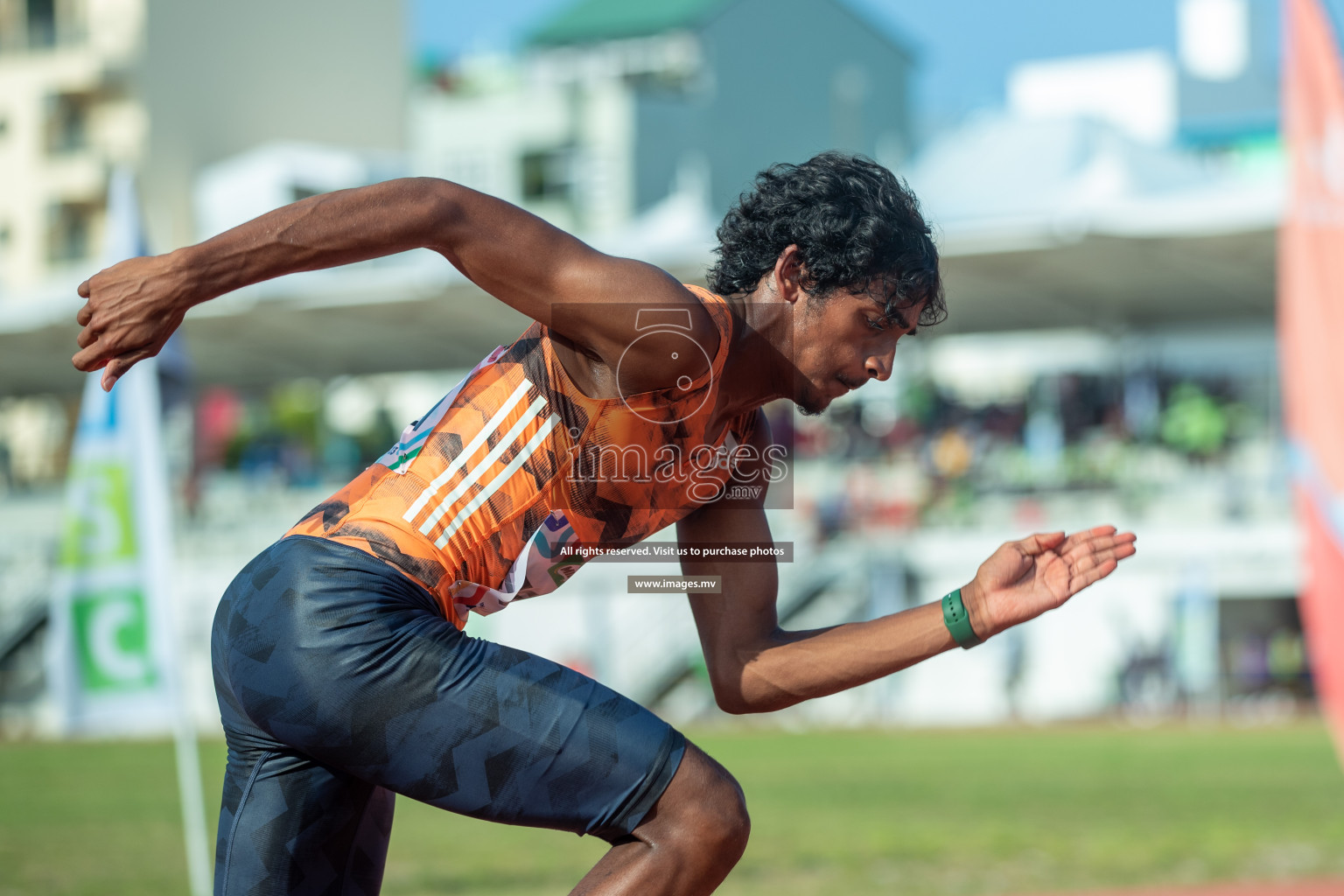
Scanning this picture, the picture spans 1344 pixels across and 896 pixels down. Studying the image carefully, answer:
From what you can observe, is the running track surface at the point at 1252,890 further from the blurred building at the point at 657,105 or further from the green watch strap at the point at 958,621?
the blurred building at the point at 657,105

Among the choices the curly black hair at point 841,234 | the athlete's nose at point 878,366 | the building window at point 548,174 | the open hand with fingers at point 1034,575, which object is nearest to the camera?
the curly black hair at point 841,234

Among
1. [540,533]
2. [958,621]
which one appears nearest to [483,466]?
[540,533]

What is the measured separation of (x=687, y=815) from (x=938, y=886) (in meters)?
5.70

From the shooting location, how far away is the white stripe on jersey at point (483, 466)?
2.52m

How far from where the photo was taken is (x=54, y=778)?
46.8 ft

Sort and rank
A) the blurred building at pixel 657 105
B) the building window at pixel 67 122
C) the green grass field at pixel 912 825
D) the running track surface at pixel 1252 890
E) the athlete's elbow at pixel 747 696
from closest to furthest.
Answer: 1. the athlete's elbow at pixel 747 696
2. the running track surface at pixel 1252 890
3. the green grass field at pixel 912 825
4. the building window at pixel 67 122
5. the blurred building at pixel 657 105

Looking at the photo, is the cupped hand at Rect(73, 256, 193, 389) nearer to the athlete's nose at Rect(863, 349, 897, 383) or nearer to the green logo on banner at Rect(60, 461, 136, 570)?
the athlete's nose at Rect(863, 349, 897, 383)

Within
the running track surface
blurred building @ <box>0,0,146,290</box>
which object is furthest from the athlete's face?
blurred building @ <box>0,0,146,290</box>

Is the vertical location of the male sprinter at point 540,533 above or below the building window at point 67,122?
below

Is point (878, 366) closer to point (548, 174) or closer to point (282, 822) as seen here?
point (282, 822)

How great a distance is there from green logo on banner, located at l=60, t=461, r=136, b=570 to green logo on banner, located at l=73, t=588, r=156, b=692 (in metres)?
0.19

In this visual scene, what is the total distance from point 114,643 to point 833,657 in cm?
472

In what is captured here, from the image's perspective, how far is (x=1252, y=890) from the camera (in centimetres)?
678

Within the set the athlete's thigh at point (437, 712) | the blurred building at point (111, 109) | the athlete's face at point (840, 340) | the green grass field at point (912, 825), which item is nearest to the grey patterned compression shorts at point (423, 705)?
the athlete's thigh at point (437, 712)
